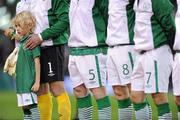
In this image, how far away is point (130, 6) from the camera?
815 centimetres

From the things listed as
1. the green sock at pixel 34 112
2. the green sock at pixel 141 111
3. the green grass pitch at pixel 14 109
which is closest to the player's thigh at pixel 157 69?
the green sock at pixel 141 111

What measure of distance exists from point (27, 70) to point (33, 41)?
0.34 m

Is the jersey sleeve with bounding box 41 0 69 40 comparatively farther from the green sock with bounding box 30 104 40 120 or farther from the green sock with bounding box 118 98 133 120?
the green sock with bounding box 118 98 133 120

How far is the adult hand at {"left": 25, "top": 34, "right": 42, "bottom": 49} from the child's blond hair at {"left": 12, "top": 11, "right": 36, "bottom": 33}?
11cm

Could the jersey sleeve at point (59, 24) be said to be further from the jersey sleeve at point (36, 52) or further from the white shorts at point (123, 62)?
the white shorts at point (123, 62)

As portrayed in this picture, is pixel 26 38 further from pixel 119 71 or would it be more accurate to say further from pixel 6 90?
pixel 6 90

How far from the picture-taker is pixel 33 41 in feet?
28.2

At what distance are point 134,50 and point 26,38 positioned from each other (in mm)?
1375

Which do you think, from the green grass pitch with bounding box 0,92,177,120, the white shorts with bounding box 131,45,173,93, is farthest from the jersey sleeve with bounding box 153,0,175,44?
the green grass pitch with bounding box 0,92,177,120

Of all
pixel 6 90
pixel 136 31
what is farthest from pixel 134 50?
pixel 6 90

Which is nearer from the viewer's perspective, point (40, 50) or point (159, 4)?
point (159, 4)

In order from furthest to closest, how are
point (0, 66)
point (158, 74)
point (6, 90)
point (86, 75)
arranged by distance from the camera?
point (0, 66)
point (6, 90)
point (86, 75)
point (158, 74)

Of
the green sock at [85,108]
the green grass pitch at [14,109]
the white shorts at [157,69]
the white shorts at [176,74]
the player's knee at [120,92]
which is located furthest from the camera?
the green grass pitch at [14,109]

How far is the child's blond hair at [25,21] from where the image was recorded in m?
8.62
